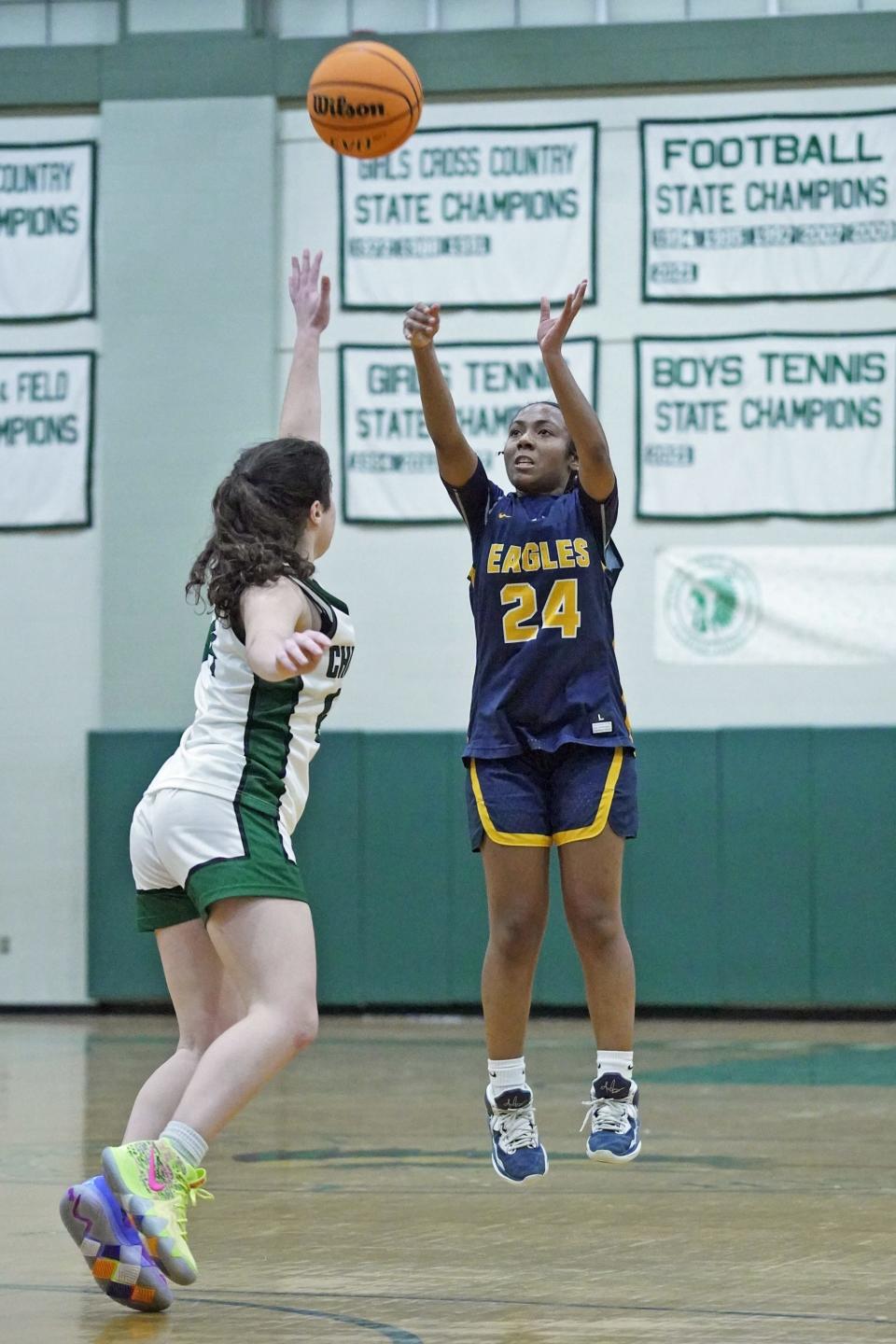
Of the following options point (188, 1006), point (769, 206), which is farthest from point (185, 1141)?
point (769, 206)

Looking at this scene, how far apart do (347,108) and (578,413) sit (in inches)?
81.6

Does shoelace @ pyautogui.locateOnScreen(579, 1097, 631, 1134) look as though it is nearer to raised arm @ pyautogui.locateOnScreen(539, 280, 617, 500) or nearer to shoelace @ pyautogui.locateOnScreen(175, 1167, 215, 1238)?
shoelace @ pyautogui.locateOnScreen(175, 1167, 215, 1238)

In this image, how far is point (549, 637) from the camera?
184 inches

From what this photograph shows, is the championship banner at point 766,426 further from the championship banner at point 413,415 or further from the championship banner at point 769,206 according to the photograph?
the championship banner at point 413,415

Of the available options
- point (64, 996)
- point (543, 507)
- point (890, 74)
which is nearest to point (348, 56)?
point (543, 507)

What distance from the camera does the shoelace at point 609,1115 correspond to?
4.54 metres

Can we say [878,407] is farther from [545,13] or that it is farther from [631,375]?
[545,13]

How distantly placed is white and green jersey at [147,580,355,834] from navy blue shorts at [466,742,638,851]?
33.6 inches

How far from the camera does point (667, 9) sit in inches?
441

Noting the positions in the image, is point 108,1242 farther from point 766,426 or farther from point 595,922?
point 766,426

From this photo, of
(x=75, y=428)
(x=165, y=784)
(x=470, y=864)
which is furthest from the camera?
(x=75, y=428)

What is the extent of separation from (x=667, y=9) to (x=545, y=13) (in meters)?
0.79

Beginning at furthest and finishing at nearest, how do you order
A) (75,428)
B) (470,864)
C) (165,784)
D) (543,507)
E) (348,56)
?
(75,428), (470,864), (348,56), (543,507), (165,784)

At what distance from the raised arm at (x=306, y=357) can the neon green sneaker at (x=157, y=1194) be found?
174cm
